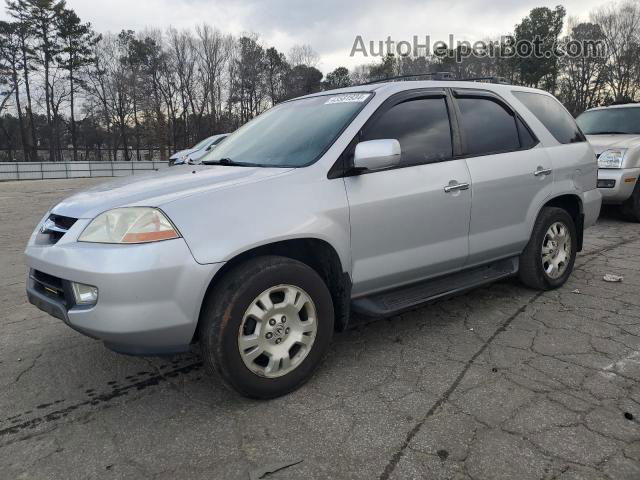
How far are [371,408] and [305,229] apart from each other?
3.34 feet

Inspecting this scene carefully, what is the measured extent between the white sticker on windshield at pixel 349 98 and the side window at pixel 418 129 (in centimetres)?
20

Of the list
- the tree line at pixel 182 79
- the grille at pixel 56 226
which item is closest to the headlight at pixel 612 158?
the grille at pixel 56 226

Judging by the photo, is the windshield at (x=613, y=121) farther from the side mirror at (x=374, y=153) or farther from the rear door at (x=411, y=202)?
the side mirror at (x=374, y=153)

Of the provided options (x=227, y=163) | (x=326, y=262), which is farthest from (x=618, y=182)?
(x=227, y=163)

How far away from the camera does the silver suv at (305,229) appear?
7.78 feet

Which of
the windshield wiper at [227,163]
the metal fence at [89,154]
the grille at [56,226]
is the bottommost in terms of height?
the grille at [56,226]

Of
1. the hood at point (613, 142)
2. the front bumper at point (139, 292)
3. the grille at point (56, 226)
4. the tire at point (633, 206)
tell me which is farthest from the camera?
the tire at point (633, 206)

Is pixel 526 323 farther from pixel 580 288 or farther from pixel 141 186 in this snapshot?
pixel 141 186

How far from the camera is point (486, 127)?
3.82 meters

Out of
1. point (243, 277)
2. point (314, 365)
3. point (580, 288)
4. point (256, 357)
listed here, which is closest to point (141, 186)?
point (243, 277)

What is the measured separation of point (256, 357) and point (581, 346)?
2199 mm

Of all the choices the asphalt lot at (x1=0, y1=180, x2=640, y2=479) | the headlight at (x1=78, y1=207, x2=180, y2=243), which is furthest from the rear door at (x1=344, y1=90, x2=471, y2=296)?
the headlight at (x1=78, y1=207, x2=180, y2=243)

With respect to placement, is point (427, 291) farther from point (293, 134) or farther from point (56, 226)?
point (56, 226)

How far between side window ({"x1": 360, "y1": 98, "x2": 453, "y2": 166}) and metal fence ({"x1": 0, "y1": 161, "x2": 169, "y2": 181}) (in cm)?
2285
